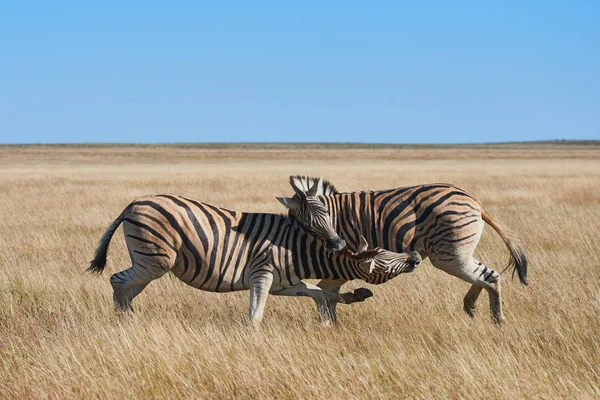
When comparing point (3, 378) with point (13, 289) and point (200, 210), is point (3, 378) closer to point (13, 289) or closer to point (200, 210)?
point (200, 210)

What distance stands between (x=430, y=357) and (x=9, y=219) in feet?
43.3

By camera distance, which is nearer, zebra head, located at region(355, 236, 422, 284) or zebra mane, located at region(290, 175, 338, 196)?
zebra head, located at region(355, 236, 422, 284)

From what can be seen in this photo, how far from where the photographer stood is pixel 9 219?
16.8 meters

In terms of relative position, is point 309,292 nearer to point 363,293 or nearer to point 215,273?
point 363,293

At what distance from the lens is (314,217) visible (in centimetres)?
645

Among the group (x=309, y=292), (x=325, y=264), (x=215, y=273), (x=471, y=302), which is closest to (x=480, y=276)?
(x=471, y=302)

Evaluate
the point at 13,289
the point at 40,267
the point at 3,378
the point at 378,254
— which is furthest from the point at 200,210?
the point at 40,267

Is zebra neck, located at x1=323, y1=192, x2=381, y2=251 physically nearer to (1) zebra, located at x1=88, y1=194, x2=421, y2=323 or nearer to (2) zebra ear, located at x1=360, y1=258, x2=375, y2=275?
(1) zebra, located at x1=88, y1=194, x2=421, y2=323

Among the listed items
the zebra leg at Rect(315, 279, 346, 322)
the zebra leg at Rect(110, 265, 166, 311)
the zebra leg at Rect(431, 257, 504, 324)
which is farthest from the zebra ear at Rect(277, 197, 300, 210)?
the zebra leg at Rect(431, 257, 504, 324)

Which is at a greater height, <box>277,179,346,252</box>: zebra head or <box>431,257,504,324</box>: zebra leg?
<box>277,179,346,252</box>: zebra head

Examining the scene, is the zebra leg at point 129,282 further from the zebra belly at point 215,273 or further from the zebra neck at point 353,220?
the zebra neck at point 353,220

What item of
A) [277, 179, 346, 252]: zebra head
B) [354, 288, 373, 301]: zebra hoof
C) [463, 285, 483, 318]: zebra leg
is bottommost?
[463, 285, 483, 318]: zebra leg

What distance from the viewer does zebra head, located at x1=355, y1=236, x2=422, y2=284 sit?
616cm

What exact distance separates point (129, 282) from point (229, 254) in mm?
957
